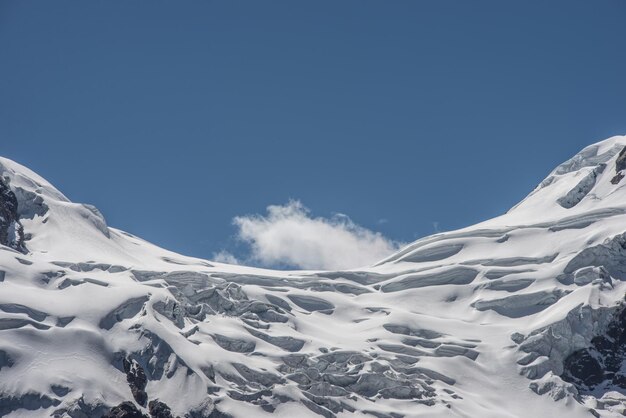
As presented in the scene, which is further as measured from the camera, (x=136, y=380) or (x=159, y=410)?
(x=136, y=380)

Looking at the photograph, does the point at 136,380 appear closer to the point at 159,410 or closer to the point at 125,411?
the point at 159,410

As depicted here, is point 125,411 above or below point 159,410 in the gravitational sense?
below

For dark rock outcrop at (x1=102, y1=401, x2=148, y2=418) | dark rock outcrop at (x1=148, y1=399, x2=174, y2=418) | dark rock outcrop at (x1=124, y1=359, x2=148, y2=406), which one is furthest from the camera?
dark rock outcrop at (x1=124, y1=359, x2=148, y2=406)

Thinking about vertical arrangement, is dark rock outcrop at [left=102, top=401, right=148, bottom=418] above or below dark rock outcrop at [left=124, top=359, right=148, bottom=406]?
below

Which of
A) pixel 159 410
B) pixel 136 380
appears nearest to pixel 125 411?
pixel 159 410

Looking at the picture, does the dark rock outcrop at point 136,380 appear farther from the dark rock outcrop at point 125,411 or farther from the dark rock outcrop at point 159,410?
the dark rock outcrop at point 125,411

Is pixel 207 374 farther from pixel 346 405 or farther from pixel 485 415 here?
pixel 485 415

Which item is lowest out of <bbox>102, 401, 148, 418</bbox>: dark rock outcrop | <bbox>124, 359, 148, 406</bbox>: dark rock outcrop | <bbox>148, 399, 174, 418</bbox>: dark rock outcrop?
<bbox>102, 401, 148, 418</bbox>: dark rock outcrop

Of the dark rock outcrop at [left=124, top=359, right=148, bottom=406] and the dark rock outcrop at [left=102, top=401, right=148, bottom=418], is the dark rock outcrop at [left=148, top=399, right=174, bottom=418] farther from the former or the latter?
the dark rock outcrop at [left=102, top=401, right=148, bottom=418]

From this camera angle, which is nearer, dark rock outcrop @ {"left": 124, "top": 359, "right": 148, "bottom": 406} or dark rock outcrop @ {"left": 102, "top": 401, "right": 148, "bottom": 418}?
dark rock outcrop @ {"left": 102, "top": 401, "right": 148, "bottom": 418}

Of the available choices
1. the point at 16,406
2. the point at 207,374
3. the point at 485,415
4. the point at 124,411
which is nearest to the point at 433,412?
the point at 485,415

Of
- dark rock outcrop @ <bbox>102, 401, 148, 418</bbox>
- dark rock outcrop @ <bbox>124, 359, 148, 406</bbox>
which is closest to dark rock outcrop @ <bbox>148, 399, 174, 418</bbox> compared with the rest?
dark rock outcrop @ <bbox>124, 359, 148, 406</bbox>
